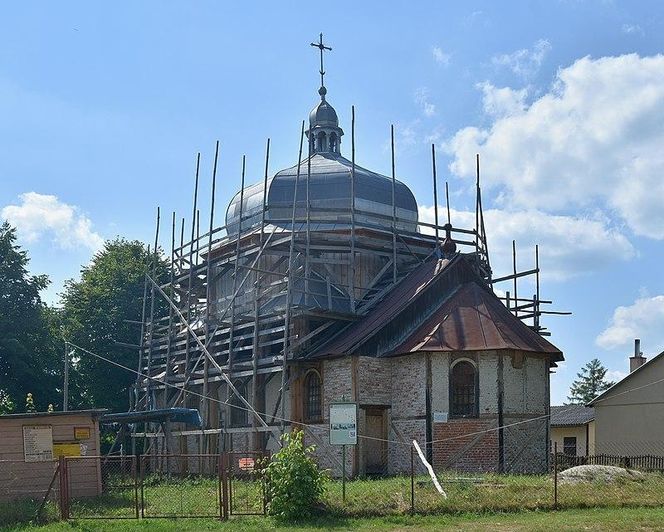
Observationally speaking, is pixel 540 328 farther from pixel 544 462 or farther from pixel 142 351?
pixel 142 351

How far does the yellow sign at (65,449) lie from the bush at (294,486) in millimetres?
6766

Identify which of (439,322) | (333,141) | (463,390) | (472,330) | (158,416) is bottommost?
(158,416)

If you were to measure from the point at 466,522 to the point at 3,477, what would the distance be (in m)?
10.7

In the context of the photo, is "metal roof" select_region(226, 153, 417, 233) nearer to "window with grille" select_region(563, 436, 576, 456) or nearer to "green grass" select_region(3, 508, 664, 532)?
"window with grille" select_region(563, 436, 576, 456)

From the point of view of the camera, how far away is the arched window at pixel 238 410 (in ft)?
108

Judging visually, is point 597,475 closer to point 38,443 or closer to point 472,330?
point 472,330

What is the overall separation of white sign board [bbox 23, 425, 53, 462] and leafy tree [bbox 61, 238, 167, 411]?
1718cm

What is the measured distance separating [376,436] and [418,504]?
35.7 ft

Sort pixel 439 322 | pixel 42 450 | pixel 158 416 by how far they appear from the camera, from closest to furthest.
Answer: pixel 42 450
pixel 158 416
pixel 439 322

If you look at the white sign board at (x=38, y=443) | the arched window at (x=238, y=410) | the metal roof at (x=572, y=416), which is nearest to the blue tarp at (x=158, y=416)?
the white sign board at (x=38, y=443)

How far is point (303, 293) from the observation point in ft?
104

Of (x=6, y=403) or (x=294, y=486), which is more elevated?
(x=6, y=403)

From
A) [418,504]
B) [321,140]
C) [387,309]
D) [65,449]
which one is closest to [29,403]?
[65,449]

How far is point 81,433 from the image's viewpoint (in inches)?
900
